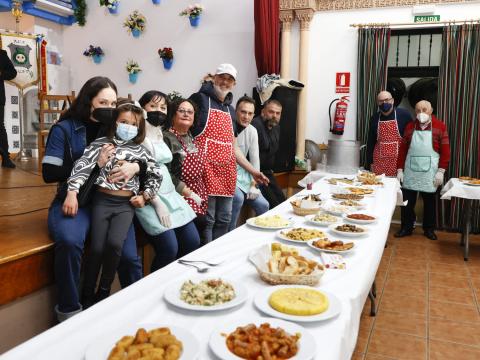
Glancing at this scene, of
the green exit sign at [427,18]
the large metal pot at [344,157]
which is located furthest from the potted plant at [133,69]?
the green exit sign at [427,18]

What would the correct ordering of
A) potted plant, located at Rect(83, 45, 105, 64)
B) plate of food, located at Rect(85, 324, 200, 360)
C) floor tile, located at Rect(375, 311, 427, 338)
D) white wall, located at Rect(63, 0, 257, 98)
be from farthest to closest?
potted plant, located at Rect(83, 45, 105, 64) → white wall, located at Rect(63, 0, 257, 98) → floor tile, located at Rect(375, 311, 427, 338) → plate of food, located at Rect(85, 324, 200, 360)

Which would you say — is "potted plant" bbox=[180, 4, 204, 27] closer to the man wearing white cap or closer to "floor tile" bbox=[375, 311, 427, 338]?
the man wearing white cap

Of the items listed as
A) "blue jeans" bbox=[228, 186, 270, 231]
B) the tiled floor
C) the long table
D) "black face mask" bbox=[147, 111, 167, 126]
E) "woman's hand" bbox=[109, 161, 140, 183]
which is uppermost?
"black face mask" bbox=[147, 111, 167, 126]

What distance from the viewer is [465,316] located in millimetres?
3092

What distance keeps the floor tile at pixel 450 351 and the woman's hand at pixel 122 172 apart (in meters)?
1.98

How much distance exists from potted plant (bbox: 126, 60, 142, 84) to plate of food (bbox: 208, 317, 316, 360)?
6.55 meters

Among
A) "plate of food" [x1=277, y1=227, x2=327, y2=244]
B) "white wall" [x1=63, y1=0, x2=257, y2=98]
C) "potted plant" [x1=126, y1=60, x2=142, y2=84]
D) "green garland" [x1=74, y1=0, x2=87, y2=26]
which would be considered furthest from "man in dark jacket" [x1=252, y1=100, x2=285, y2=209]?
"green garland" [x1=74, y1=0, x2=87, y2=26]

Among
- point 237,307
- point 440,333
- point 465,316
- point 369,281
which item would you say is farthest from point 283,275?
point 465,316

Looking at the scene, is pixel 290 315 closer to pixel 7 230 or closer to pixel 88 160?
pixel 88 160

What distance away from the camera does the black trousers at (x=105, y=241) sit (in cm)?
214

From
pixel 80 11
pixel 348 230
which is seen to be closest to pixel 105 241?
pixel 348 230

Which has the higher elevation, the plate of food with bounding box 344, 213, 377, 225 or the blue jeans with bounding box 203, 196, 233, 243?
the plate of food with bounding box 344, 213, 377, 225

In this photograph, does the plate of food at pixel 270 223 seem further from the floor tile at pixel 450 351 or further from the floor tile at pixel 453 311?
the floor tile at pixel 453 311

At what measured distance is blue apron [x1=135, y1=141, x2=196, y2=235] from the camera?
8.13 ft
